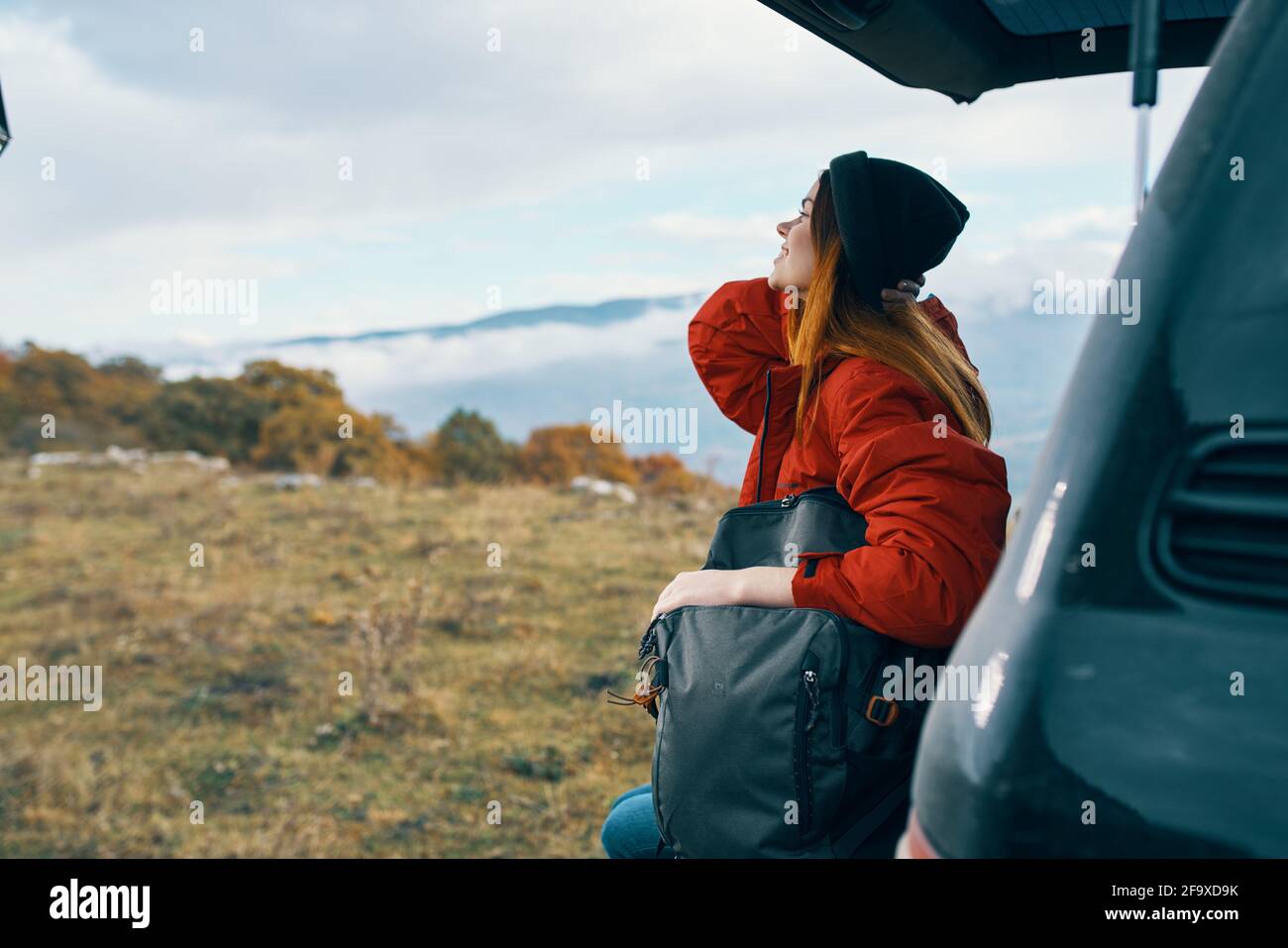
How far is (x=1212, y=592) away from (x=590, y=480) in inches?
449

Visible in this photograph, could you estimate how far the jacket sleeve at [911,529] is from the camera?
157cm

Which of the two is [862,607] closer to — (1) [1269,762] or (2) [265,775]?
(1) [1269,762]

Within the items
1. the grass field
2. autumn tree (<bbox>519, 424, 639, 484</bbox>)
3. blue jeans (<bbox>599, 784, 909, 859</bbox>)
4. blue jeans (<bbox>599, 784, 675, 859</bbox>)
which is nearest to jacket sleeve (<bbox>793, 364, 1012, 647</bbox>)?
blue jeans (<bbox>599, 784, 909, 859</bbox>)

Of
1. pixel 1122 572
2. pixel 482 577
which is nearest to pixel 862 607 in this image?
pixel 1122 572

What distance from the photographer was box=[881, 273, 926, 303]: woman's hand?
193 cm

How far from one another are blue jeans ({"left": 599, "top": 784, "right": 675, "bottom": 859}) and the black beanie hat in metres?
0.99

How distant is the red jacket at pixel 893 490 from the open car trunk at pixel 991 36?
757 millimetres

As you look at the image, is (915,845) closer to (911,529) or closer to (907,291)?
(911,529)

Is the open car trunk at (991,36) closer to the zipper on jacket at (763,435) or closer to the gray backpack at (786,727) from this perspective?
the zipper on jacket at (763,435)

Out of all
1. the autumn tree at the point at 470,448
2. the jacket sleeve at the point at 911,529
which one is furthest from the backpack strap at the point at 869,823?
the autumn tree at the point at 470,448

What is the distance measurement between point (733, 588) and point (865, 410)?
1.10 feet

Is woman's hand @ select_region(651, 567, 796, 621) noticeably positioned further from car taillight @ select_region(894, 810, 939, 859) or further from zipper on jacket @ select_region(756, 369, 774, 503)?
car taillight @ select_region(894, 810, 939, 859)

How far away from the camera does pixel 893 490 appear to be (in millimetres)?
1626

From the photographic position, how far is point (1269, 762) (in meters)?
0.94
